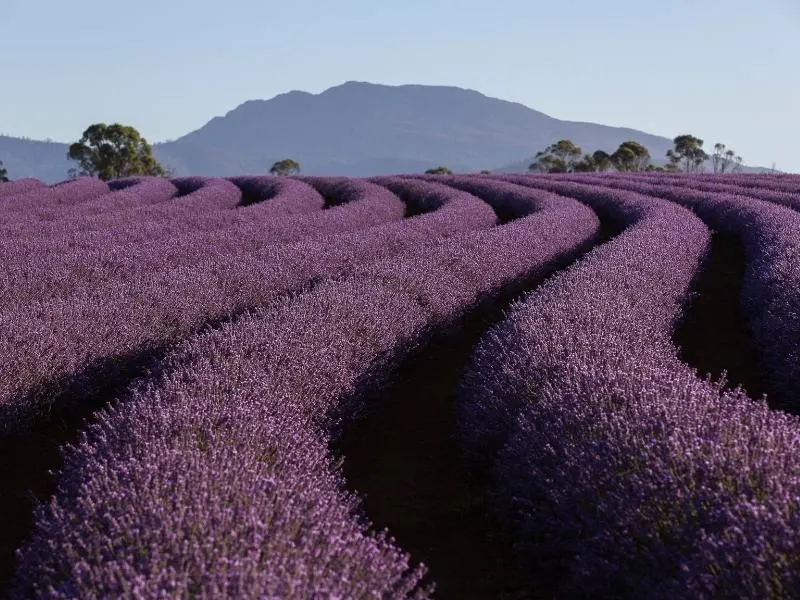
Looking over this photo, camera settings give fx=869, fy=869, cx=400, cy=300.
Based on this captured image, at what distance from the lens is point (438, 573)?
3795 mm

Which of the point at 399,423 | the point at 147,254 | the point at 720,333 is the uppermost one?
the point at 147,254

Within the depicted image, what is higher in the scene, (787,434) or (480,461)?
(787,434)

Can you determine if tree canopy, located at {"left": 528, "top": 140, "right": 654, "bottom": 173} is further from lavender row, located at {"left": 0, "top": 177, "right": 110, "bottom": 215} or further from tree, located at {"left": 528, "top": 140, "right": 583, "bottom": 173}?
lavender row, located at {"left": 0, "top": 177, "right": 110, "bottom": 215}

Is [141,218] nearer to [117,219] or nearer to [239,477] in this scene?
[117,219]

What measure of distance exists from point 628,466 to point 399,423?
2607 mm

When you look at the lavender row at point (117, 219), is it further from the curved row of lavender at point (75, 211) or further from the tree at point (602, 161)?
the tree at point (602, 161)

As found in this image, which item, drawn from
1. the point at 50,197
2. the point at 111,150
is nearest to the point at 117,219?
the point at 50,197

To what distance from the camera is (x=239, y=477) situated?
312 centimetres

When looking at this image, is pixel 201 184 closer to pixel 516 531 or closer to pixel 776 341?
pixel 776 341

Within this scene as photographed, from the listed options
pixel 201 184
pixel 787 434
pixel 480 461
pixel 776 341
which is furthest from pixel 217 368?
pixel 201 184

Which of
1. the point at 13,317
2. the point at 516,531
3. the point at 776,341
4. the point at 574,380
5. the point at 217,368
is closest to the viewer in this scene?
the point at 516,531

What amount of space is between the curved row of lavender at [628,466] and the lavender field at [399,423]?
0.01 meters

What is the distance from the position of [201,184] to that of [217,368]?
2356 cm

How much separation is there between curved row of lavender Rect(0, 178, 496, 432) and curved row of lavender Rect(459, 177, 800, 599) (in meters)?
2.56
